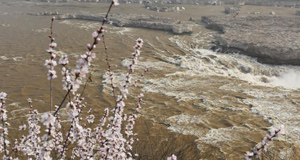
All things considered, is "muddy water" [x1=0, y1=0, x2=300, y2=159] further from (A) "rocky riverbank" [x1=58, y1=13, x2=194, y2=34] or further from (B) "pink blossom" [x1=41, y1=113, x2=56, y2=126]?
(B) "pink blossom" [x1=41, y1=113, x2=56, y2=126]

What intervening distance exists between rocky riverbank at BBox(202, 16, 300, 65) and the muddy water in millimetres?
623

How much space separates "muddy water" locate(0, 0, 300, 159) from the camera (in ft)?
23.5

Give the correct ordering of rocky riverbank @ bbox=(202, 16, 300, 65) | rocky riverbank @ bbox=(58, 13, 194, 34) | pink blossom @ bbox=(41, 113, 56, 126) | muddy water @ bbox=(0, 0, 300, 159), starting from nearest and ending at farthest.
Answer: pink blossom @ bbox=(41, 113, 56, 126), muddy water @ bbox=(0, 0, 300, 159), rocky riverbank @ bbox=(202, 16, 300, 65), rocky riverbank @ bbox=(58, 13, 194, 34)

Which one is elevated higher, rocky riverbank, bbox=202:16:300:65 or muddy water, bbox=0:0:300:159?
rocky riverbank, bbox=202:16:300:65

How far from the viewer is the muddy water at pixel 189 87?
7168 mm

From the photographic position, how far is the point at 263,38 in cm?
1448

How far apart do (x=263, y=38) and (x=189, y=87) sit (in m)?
7.39

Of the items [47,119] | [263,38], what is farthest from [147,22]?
[47,119]

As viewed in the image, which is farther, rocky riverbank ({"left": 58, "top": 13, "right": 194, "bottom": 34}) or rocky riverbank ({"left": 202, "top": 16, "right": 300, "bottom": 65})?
rocky riverbank ({"left": 58, "top": 13, "right": 194, "bottom": 34})

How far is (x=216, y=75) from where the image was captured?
11.5m

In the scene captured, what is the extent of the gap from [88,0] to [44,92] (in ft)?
102

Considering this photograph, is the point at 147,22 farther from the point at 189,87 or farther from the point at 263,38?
the point at 189,87

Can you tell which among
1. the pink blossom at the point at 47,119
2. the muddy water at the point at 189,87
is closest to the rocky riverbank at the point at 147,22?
the muddy water at the point at 189,87

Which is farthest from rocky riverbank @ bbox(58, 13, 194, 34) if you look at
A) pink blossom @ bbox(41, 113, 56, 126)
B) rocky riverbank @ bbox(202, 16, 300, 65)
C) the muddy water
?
pink blossom @ bbox(41, 113, 56, 126)
